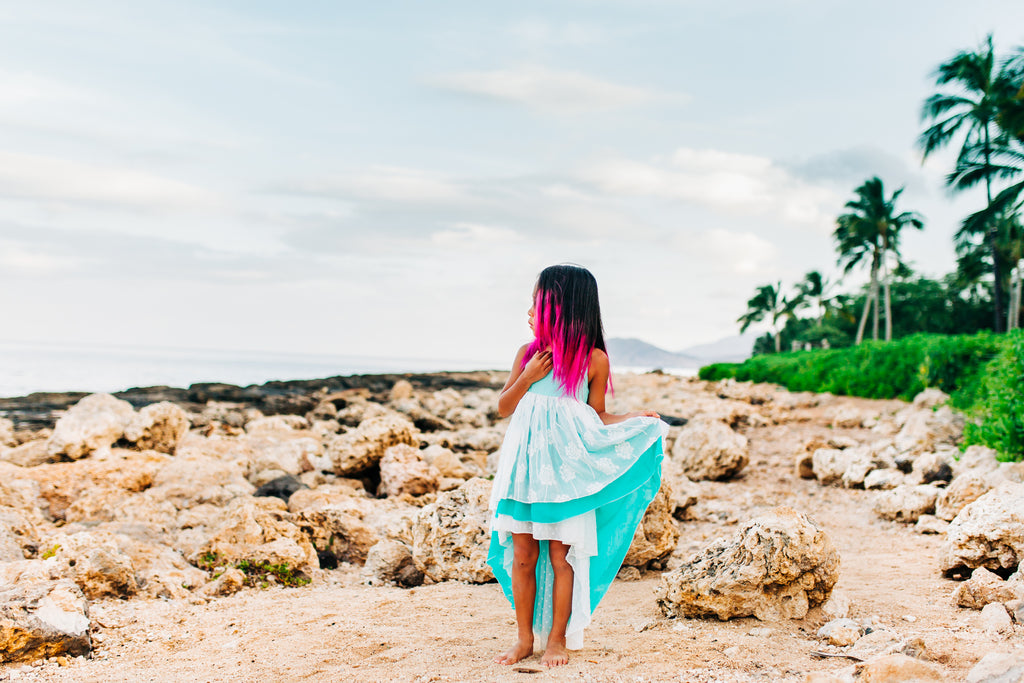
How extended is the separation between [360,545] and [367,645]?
2.03 m

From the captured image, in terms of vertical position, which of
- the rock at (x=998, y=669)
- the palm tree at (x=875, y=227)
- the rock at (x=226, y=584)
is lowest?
the rock at (x=226, y=584)

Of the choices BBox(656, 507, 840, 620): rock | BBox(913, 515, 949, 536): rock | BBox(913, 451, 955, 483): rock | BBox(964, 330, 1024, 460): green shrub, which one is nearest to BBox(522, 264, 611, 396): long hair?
BBox(656, 507, 840, 620): rock

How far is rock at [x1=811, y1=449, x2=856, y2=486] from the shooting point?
804 cm

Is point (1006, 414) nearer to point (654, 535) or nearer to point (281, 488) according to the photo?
point (654, 535)

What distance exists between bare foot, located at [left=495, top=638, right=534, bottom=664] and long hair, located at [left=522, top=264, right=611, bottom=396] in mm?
1213

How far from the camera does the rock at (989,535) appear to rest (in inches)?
157

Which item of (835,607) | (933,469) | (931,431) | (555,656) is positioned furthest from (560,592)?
(931,431)

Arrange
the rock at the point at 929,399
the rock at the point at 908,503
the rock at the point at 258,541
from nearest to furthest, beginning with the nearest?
the rock at the point at 258,541
the rock at the point at 908,503
the rock at the point at 929,399

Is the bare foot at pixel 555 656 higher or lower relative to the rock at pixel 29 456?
lower

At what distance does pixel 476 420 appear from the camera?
1405 cm

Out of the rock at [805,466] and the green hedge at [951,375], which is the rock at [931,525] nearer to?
the green hedge at [951,375]

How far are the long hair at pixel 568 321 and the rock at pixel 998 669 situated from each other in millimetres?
1902

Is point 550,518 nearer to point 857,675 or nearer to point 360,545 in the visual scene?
point 857,675

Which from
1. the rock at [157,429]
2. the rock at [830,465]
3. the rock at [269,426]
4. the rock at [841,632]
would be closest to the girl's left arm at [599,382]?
the rock at [841,632]
